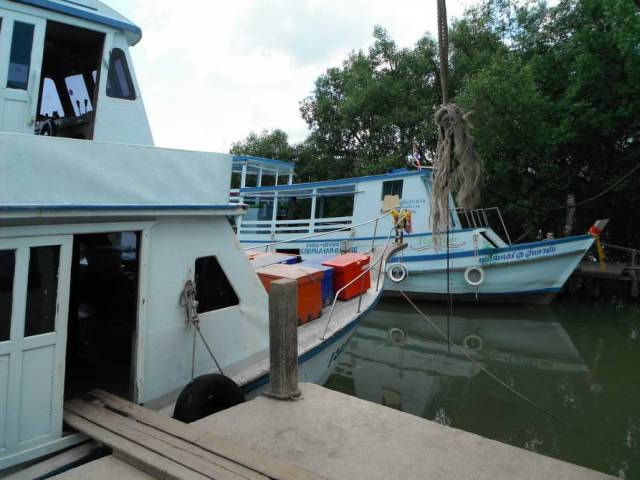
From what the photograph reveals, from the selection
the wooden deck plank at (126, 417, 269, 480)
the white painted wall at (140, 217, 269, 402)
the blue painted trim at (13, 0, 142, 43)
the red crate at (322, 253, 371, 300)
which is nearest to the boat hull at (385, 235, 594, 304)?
the red crate at (322, 253, 371, 300)

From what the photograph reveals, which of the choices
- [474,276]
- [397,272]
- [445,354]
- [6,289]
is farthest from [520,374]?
[6,289]

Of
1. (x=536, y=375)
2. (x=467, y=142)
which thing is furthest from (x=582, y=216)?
(x=467, y=142)

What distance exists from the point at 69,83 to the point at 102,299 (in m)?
2.44

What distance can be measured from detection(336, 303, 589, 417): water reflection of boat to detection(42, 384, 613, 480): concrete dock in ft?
12.2

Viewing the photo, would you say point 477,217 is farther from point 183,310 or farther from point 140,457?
point 140,457

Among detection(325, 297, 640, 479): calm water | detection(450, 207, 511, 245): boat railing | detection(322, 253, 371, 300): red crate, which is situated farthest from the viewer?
detection(450, 207, 511, 245): boat railing

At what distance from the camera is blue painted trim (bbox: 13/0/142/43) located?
3.89 meters

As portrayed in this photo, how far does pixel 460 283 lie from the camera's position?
41.2 feet

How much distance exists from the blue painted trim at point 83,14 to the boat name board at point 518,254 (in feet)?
33.1

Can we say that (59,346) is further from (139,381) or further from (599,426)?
(599,426)

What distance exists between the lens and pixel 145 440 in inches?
113

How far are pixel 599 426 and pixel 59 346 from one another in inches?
253

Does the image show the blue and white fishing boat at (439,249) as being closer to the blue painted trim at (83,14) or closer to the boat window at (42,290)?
the blue painted trim at (83,14)

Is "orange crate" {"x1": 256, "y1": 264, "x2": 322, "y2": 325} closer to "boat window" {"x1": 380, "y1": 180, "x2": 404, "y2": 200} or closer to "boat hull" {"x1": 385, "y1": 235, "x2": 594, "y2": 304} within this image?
"boat hull" {"x1": 385, "y1": 235, "x2": 594, "y2": 304}
